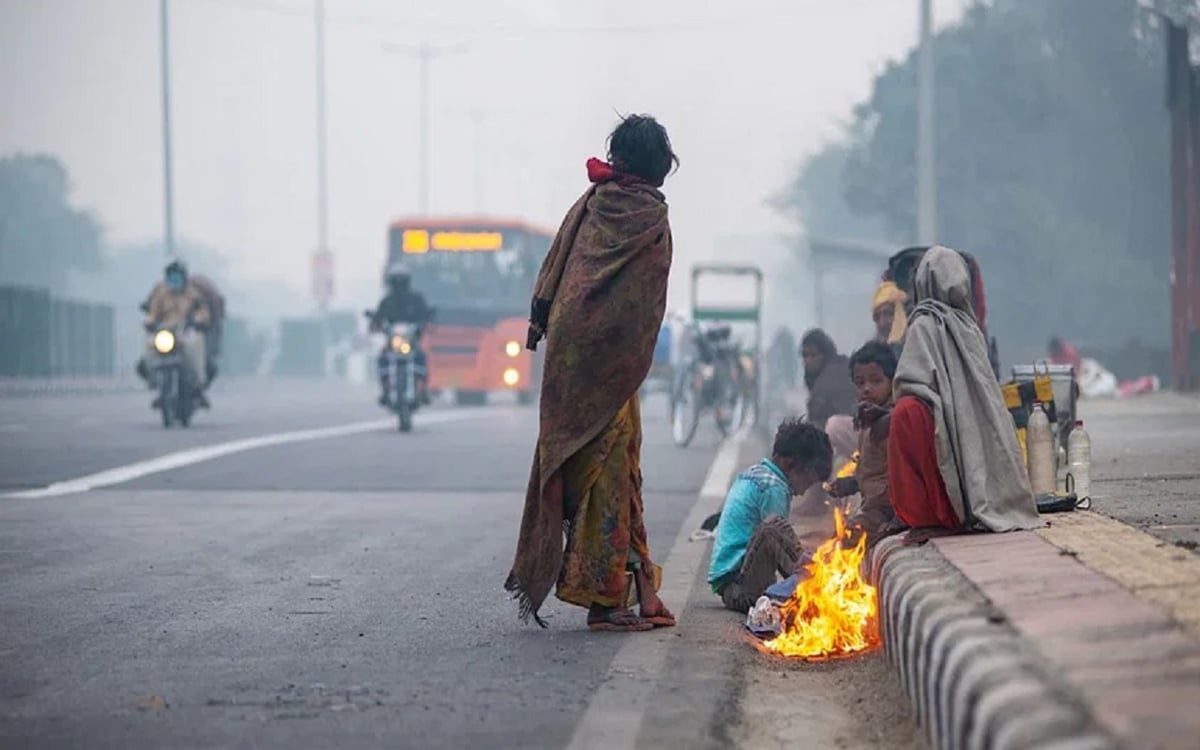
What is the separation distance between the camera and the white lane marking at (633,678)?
17.7 feet

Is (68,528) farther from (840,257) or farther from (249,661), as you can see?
(840,257)

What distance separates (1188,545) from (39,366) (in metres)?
39.0

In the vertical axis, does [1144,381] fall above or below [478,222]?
below

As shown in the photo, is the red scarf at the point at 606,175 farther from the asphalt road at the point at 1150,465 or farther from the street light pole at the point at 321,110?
the street light pole at the point at 321,110

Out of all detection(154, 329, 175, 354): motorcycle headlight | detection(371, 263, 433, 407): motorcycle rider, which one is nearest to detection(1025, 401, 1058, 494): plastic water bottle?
detection(154, 329, 175, 354): motorcycle headlight

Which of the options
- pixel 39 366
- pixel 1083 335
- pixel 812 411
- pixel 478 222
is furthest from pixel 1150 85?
pixel 812 411

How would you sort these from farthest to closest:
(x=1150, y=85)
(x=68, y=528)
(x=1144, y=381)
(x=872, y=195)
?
(x=872, y=195) < (x=1150, y=85) < (x=1144, y=381) < (x=68, y=528)

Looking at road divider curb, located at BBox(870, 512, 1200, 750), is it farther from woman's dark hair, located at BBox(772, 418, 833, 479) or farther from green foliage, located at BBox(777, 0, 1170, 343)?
green foliage, located at BBox(777, 0, 1170, 343)

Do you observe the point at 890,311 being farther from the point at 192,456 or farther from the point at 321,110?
the point at 321,110

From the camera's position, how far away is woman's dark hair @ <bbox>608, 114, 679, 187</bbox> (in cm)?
741

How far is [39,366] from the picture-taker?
141 feet

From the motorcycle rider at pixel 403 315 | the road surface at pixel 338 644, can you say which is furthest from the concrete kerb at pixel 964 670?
the motorcycle rider at pixel 403 315

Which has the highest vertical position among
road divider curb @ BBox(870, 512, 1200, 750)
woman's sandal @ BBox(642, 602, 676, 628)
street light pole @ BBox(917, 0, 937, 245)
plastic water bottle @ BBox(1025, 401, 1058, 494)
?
street light pole @ BBox(917, 0, 937, 245)

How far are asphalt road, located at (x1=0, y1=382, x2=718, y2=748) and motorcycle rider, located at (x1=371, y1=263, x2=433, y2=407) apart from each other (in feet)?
21.6
